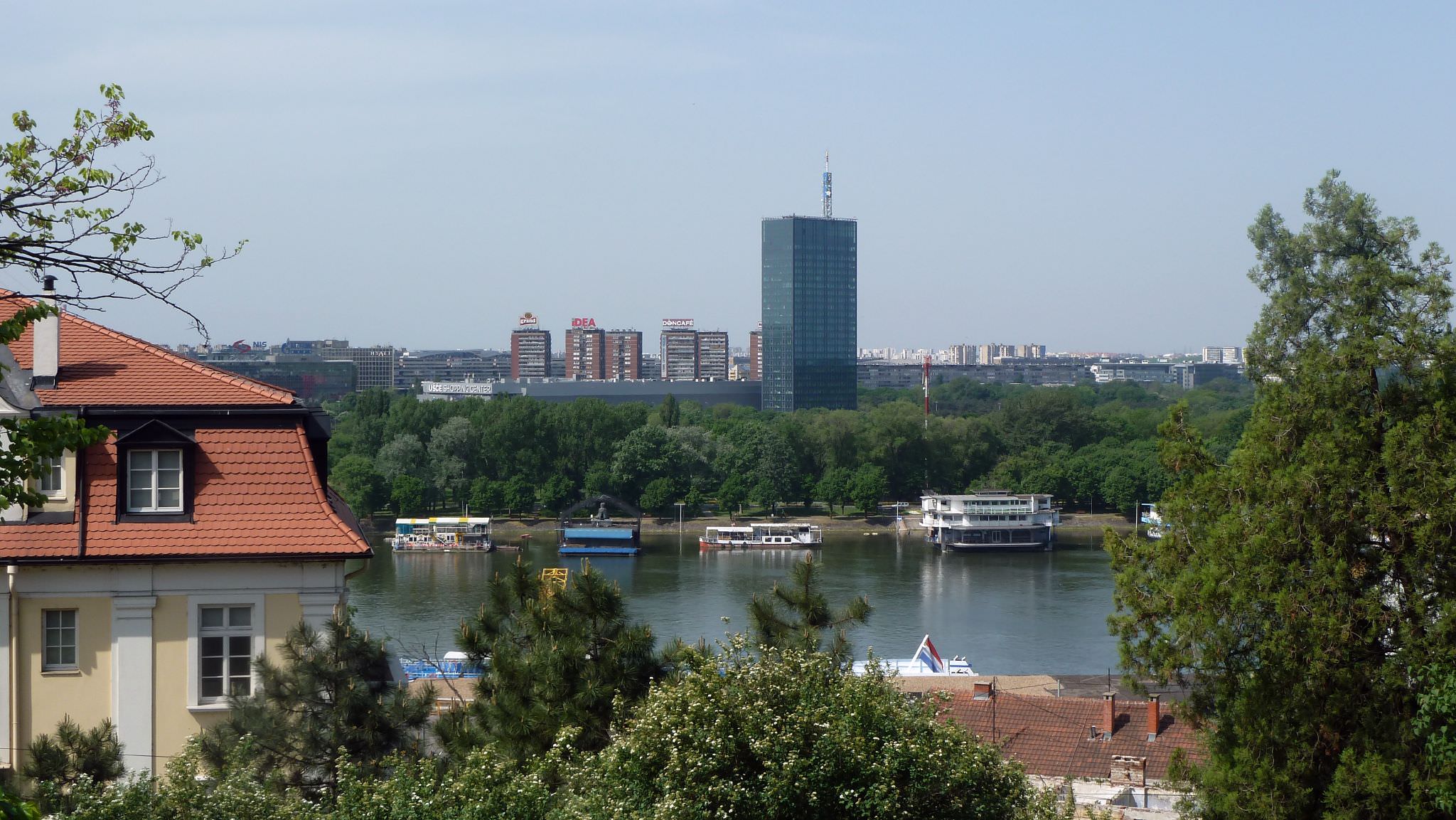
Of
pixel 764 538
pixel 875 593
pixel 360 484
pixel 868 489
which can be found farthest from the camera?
pixel 868 489

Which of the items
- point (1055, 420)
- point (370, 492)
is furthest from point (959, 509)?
point (370, 492)

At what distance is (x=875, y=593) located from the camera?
29844 millimetres

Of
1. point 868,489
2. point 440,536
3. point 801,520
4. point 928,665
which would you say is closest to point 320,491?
point 928,665

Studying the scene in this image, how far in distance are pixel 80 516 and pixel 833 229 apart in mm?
82842

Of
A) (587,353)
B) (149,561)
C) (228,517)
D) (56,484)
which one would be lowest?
(149,561)

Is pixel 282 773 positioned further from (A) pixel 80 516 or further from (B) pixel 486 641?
(A) pixel 80 516

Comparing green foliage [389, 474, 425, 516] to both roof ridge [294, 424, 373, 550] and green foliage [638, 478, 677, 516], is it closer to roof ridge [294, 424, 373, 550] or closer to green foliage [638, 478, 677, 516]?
green foliage [638, 478, 677, 516]

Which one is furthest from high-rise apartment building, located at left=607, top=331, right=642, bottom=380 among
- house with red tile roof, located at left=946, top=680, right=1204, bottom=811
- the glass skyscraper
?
house with red tile roof, located at left=946, top=680, right=1204, bottom=811

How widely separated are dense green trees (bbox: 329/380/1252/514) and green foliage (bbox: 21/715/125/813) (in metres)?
38.9

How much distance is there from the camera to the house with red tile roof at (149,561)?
5.91 m

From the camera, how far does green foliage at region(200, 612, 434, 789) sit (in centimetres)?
514

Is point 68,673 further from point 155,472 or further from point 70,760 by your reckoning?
point 70,760

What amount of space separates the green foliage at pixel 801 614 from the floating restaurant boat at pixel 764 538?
33890mm

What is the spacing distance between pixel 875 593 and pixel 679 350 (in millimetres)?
79584
